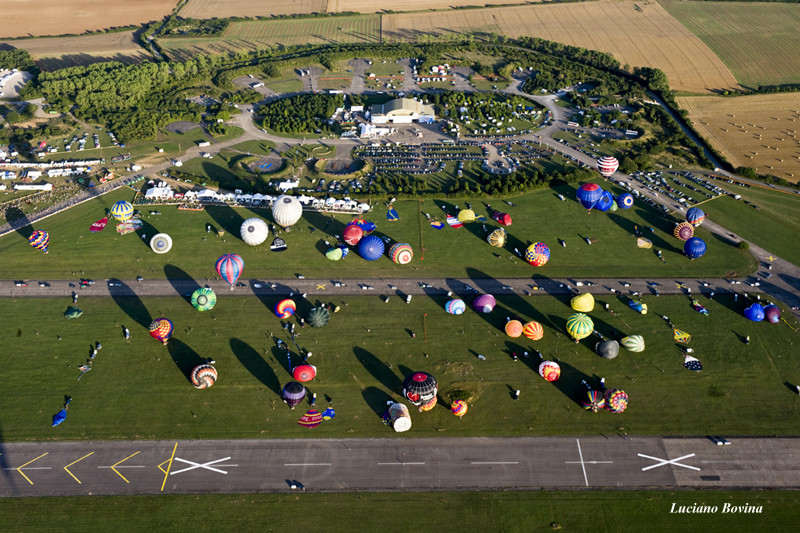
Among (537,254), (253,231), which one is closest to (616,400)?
(537,254)

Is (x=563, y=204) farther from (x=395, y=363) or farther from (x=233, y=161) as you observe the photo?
(x=233, y=161)

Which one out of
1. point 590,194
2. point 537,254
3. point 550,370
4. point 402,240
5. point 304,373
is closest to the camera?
point 550,370

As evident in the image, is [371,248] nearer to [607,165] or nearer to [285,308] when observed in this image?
[285,308]

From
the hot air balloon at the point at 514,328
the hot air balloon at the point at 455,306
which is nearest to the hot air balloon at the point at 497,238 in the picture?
the hot air balloon at the point at 455,306

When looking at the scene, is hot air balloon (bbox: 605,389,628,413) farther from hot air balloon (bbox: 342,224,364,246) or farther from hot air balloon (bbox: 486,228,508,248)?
hot air balloon (bbox: 342,224,364,246)

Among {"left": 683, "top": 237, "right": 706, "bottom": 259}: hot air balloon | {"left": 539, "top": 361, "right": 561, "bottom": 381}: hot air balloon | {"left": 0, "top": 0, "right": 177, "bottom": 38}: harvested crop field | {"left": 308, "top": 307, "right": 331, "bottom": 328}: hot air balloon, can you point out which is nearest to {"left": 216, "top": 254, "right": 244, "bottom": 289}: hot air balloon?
{"left": 308, "top": 307, "right": 331, "bottom": 328}: hot air balloon

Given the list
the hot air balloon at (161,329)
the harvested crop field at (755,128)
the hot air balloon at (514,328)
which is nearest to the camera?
the hot air balloon at (161,329)

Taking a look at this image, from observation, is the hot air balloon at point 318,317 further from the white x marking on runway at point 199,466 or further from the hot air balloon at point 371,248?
the white x marking on runway at point 199,466

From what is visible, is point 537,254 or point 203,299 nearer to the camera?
point 203,299
